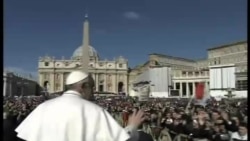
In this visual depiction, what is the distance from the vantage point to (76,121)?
280 centimetres

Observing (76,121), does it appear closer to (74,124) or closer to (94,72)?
(74,124)

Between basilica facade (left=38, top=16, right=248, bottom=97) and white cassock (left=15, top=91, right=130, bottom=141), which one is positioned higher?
basilica facade (left=38, top=16, right=248, bottom=97)

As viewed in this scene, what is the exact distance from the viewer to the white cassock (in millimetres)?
2764

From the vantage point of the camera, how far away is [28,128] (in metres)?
2.89

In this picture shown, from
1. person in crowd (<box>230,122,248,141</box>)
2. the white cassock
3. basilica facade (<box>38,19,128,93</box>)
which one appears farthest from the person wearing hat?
basilica facade (<box>38,19,128,93</box>)

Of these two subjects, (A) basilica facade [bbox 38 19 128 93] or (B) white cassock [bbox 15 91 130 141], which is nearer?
(B) white cassock [bbox 15 91 130 141]

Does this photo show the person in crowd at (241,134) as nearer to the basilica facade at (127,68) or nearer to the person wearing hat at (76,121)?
the person wearing hat at (76,121)

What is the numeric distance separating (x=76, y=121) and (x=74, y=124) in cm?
2

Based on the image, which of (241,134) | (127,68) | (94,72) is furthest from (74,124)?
(127,68)

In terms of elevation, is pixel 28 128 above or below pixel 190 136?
above

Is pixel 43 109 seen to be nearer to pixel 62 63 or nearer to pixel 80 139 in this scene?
pixel 80 139

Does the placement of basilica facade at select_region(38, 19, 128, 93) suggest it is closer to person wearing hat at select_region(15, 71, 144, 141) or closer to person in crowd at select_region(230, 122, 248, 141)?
person in crowd at select_region(230, 122, 248, 141)

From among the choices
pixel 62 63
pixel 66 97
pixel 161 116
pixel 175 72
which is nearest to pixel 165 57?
pixel 175 72

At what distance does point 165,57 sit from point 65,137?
244 ft
